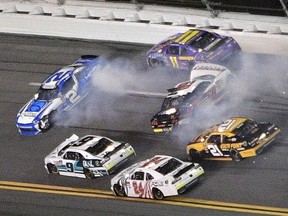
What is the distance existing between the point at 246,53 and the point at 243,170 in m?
8.26

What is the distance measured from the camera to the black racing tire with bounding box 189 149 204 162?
102ft

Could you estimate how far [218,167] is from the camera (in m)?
30.5

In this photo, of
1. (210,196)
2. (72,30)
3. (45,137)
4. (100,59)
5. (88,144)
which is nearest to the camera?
(210,196)

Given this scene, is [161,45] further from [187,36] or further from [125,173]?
[125,173]

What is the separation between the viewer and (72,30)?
4094 centimetres

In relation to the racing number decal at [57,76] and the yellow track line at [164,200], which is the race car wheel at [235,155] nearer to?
the yellow track line at [164,200]

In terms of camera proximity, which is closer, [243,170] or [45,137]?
[243,170]

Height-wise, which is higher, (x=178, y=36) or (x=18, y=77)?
(x=178, y=36)

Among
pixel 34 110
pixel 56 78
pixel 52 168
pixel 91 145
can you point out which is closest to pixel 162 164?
pixel 91 145

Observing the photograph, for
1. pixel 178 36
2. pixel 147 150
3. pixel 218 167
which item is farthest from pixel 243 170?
pixel 178 36

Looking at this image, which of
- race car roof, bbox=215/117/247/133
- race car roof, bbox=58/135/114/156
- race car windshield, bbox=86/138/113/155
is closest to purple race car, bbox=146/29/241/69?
race car roof, bbox=215/117/247/133

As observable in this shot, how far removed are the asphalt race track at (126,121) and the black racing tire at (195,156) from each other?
12.6 inches

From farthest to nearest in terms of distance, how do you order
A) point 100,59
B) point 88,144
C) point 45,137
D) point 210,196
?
1. point 100,59
2. point 45,137
3. point 88,144
4. point 210,196

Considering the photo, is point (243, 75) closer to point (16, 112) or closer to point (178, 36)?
point (178, 36)
